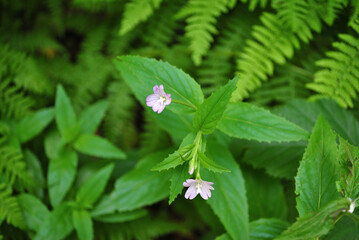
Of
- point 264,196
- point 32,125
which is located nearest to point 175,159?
point 264,196

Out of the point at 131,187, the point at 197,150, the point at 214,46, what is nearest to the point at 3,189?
the point at 131,187

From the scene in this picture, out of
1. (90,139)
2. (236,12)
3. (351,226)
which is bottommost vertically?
(90,139)

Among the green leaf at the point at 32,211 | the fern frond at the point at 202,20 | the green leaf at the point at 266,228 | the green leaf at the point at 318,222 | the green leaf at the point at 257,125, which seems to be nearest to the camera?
the green leaf at the point at 318,222

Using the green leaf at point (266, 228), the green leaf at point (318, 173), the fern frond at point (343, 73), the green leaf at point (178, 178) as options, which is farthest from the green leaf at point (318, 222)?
the fern frond at point (343, 73)

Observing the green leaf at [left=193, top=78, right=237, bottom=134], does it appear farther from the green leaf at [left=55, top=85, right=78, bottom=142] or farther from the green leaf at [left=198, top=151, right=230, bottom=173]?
the green leaf at [left=55, top=85, right=78, bottom=142]

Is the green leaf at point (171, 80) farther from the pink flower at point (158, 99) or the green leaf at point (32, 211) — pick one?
the green leaf at point (32, 211)

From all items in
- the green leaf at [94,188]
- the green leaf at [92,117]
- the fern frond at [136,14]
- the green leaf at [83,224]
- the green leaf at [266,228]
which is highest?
the fern frond at [136,14]

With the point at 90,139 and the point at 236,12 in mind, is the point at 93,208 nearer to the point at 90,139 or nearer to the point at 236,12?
the point at 90,139

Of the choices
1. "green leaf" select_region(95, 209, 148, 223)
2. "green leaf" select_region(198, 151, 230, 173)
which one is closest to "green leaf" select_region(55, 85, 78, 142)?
"green leaf" select_region(95, 209, 148, 223)
